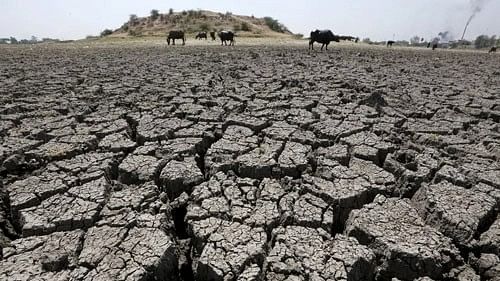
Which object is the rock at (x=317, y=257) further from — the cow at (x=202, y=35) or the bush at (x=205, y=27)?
the bush at (x=205, y=27)

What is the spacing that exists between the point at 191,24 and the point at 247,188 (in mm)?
37282

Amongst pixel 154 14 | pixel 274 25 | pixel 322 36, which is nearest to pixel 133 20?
pixel 154 14

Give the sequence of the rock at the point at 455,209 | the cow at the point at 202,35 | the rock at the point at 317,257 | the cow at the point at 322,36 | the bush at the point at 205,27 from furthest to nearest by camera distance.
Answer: the bush at the point at 205,27, the cow at the point at 202,35, the cow at the point at 322,36, the rock at the point at 455,209, the rock at the point at 317,257

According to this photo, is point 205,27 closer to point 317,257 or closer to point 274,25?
point 274,25

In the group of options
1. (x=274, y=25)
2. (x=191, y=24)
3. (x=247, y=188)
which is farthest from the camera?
(x=274, y=25)

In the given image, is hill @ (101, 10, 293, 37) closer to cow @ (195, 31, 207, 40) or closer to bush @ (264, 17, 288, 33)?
bush @ (264, 17, 288, 33)

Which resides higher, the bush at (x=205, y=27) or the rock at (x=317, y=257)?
the bush at (x=205, y=27)

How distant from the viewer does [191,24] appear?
36.9 metres

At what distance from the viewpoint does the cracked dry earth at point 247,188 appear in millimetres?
1921

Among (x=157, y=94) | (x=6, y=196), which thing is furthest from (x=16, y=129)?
(x=157, y=94)

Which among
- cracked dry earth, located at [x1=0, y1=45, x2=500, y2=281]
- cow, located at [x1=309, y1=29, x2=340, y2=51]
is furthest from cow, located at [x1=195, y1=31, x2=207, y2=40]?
cracked dry earth, located at [x1=0, y1=45, x2=500, y2=281]

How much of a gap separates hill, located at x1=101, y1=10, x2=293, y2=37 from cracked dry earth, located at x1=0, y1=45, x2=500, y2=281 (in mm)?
29765

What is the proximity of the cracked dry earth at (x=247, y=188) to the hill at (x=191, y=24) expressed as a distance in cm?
2976

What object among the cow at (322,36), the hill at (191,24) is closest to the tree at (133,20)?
the hill at (191,24)
